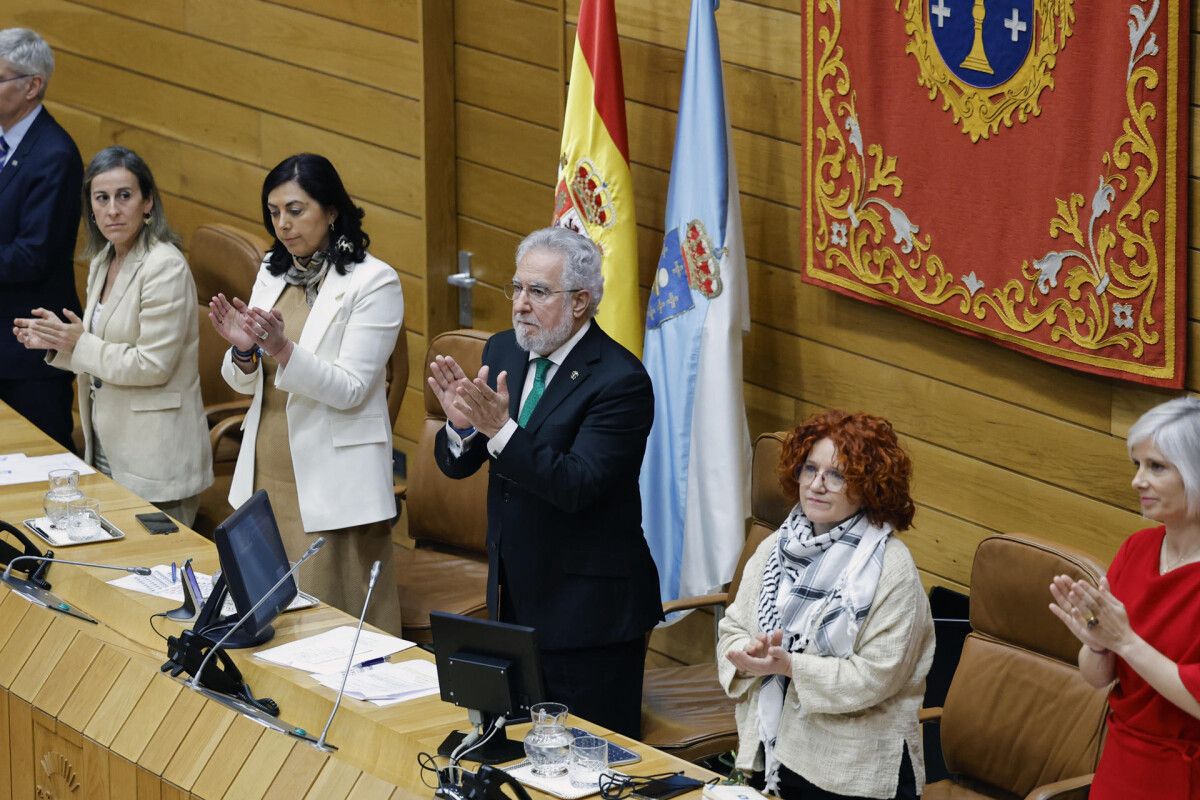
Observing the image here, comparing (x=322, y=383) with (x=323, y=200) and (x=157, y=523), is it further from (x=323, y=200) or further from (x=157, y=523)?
(x=157, y=523)

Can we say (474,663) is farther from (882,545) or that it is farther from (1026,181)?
(1026,181)

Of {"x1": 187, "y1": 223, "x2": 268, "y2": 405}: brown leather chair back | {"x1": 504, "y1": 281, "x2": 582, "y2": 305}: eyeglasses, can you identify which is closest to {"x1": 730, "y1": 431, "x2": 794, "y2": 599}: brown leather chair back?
{"x1": 504, "y1": 281, "x2": 582, "y2": 305}: eyeglasses

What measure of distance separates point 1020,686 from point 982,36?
57.2 inches

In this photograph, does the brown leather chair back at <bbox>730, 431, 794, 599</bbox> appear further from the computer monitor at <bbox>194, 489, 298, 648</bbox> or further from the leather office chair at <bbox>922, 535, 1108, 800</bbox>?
the computer monitor at <bbox>194, 489, 298, 648</bbox>

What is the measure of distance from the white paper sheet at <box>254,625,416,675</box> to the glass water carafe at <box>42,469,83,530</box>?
0.91 meters

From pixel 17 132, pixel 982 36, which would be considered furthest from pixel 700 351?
pixel 17 132

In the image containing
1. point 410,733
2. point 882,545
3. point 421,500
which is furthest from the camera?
point 421,500

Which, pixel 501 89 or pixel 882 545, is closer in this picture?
pixel 882 545

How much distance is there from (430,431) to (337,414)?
0.79m

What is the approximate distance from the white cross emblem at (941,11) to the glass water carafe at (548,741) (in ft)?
6.21

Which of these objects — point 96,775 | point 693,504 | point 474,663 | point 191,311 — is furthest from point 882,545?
point 191,311

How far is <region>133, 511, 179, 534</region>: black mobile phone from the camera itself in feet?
Result: 14.1

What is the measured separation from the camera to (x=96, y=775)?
3436 mm

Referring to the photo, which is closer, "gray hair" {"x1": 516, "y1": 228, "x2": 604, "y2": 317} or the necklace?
the necklace
